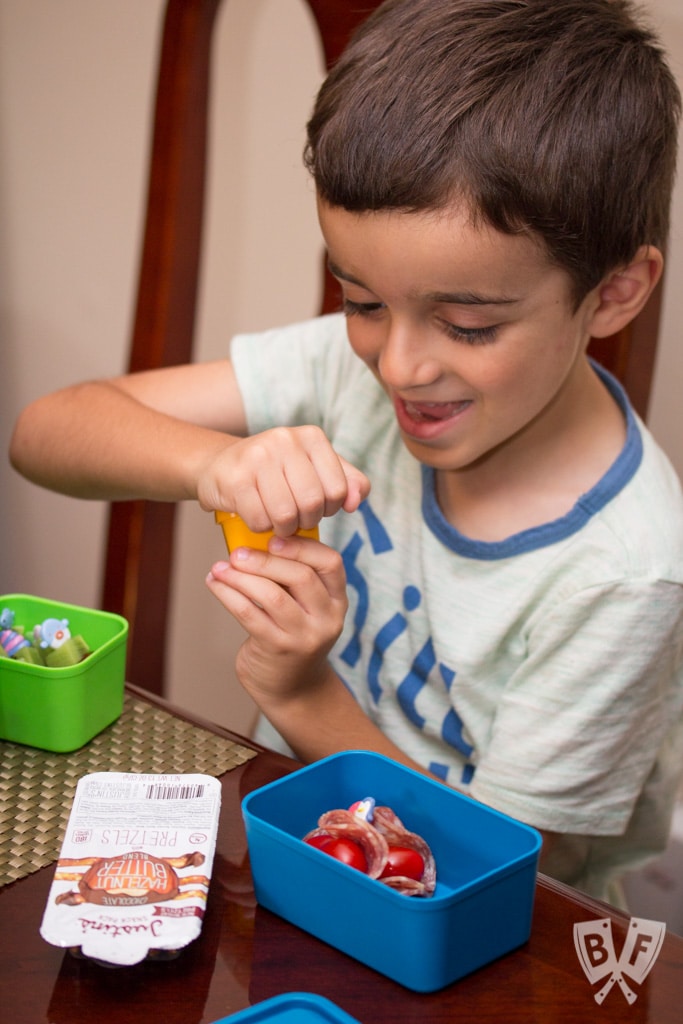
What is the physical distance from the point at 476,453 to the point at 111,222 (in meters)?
0.96

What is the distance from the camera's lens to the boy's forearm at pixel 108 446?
2.68ft

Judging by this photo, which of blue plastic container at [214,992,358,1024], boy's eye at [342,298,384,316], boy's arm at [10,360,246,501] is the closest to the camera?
blue plastic container at [214,992,358,1024]

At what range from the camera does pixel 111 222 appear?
1.56 meters

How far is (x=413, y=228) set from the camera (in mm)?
677

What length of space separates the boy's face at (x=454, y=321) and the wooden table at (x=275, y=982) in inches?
14.2

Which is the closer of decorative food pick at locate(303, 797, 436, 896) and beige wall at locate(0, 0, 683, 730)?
decorative food pick at locate(303, 797, 436, 896)

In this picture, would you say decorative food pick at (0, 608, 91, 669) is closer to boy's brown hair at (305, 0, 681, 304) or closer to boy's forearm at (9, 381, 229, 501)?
boy's forearm at (9, 381, 229, 501)

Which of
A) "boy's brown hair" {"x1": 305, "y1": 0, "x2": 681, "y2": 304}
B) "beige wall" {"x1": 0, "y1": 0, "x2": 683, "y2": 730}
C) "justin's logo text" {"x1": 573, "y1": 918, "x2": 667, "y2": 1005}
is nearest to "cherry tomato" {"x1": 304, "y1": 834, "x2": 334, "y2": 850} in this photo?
"justin's logo text" {"x1": 573, "y1": 918, "x2": 667, "y2": 1005}

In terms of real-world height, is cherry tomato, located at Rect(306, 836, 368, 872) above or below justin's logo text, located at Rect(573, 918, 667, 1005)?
above

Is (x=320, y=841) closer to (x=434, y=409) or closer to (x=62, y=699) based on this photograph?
(x=62, y=699)

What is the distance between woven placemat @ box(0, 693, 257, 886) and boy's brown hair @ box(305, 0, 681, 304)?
347 millimetres

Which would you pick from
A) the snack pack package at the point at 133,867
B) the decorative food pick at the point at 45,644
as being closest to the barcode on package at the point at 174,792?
the snack pack package at the point at 133,867

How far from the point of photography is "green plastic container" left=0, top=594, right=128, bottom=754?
1.98ft

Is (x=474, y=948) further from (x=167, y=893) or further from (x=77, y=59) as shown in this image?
(x=77, y=59)
